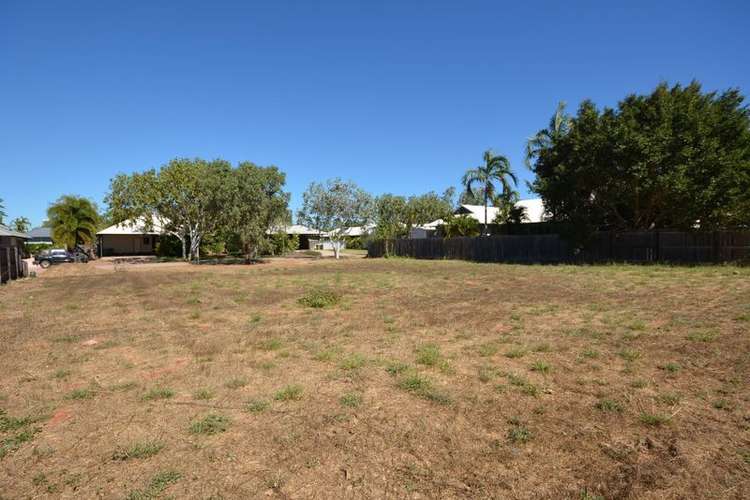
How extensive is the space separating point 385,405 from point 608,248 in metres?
23.1

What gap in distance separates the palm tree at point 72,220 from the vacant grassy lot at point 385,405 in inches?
1607

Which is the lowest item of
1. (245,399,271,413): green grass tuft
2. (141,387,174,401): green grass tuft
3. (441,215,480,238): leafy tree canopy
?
(245,399,271,413): green grass tuft

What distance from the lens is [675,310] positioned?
29.4 ft

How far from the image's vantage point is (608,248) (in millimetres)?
23719

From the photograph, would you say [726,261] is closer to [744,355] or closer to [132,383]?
[744,355]

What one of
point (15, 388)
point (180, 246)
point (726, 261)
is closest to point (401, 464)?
point (15, 388)

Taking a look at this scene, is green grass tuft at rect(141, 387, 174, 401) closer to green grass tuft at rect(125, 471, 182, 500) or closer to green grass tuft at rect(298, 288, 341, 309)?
green grass tuft at rect(125, 471, 182, 500)

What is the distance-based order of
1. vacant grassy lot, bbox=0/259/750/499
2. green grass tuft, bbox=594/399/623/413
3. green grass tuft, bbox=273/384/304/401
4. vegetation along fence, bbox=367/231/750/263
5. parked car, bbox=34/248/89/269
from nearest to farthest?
1. vacant grassy lot, bbox=0/259/750/499
2. green grass tuft, bbox=594/399/623/413
3. green grass tuft, bbox=273/384/304/401
4. vegetation along fence, bbox=367/231/750/263
5. parked car, bbox=34/248/89/269

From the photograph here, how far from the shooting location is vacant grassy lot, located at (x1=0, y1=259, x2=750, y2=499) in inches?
124

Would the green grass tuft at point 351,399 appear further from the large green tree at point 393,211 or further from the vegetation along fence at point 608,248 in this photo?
the large green tree at point 393,211

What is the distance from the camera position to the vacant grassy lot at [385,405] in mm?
3139

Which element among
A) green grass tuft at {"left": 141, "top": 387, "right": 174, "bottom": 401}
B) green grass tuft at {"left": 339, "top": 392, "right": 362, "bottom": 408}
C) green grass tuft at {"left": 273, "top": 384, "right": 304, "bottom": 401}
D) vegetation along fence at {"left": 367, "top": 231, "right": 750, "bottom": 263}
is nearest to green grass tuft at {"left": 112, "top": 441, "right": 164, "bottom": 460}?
green grass tuft at {"left": 141, "top": 387, "right": 174, "bottom": 401}

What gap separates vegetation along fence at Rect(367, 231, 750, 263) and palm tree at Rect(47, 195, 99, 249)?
34278 millimetres

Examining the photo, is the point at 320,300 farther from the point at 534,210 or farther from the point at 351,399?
the point at 534,210
